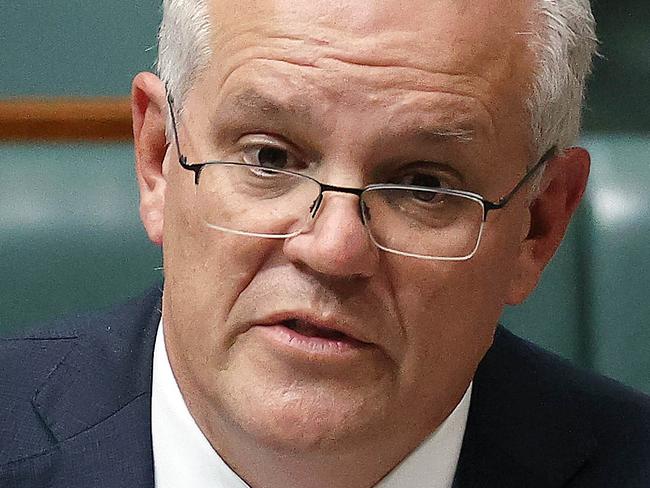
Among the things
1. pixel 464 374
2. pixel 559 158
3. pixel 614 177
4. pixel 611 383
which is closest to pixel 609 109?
pixel 614 177

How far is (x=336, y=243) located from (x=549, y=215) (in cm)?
34

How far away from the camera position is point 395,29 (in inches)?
41.2

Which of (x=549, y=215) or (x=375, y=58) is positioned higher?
(x=375, y=58)

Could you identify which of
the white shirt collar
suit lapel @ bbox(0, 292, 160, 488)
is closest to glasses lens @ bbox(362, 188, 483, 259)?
the white shirt collar

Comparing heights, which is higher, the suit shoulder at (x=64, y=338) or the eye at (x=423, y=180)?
the eye at (x=423, y=180)

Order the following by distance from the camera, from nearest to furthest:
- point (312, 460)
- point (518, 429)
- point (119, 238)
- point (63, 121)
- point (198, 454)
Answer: point (312, 460), point (198, 454), point (518, 429), point (119, 238), point (63, 121)

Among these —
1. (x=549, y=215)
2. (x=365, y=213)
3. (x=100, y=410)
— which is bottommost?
(x=100, y=410)

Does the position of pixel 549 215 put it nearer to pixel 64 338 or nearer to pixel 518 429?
pixel 518 429

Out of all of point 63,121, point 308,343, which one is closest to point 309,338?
point 308,343

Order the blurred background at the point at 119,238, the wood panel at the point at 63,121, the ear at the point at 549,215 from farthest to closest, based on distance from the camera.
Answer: the wood panel at the point at 63,121 < the blurred background at the point at 119,238 < the ear at the point at 549,215

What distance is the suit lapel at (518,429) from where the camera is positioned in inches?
51.6

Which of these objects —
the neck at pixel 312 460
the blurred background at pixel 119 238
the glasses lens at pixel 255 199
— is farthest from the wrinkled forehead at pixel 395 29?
the blurred background at pixel 119 238

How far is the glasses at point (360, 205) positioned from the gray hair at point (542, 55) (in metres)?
0.09

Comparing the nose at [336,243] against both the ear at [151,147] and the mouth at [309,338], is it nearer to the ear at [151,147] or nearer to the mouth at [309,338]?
the mouth at [309,338]
